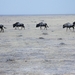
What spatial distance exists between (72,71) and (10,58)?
4.12 metres

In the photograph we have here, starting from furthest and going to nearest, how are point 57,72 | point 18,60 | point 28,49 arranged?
1. point 28,49
2. point 18,60
3. point 57,72

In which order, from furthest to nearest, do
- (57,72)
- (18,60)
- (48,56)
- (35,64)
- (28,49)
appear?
(28,49) < (48,56) < (18,60) < (35,64) < (57,72)

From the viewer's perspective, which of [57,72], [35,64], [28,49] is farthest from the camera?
[28,49]

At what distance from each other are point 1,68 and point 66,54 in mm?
4763

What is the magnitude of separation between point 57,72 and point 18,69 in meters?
1.88

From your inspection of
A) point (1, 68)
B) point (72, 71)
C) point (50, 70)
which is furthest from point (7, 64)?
point (72, 71)

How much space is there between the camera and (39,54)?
1352 cm

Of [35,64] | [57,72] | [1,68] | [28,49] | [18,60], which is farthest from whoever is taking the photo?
[28,49]

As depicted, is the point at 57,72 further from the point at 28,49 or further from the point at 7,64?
the point at 28,49

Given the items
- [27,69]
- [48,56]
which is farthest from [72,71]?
[48,56]

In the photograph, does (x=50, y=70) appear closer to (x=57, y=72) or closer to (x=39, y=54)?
(x=57, y=72)

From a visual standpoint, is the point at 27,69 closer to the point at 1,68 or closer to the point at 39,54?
the point at 1,68

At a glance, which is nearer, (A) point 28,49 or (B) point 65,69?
(B) point 65,69

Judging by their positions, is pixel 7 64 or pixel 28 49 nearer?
pixel 7 64
